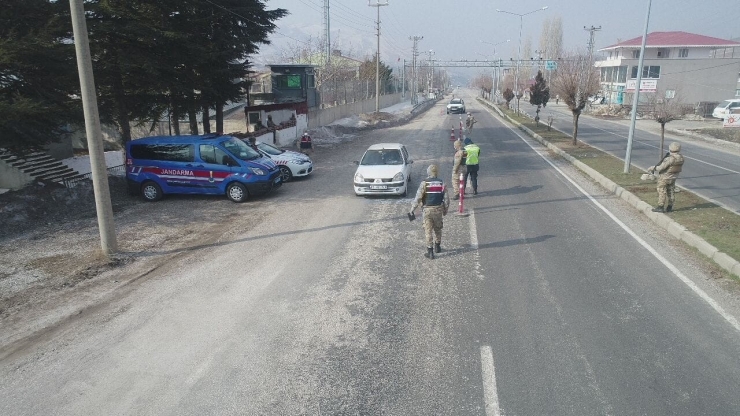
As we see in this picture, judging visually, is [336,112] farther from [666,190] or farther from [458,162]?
[666,190]

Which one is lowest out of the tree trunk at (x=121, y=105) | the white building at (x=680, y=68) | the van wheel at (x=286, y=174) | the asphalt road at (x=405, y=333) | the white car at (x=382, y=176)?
the asphalt road at (x=405, y=333)

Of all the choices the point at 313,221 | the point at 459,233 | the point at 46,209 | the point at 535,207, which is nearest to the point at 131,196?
the point at 46,209

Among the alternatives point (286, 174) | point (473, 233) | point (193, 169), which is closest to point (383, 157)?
point (286, 174)

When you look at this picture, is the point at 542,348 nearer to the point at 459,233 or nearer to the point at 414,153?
the point at 459,233

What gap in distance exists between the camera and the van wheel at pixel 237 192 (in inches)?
555

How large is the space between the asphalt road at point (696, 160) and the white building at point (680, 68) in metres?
20.7

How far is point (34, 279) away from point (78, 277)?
0.72 metres

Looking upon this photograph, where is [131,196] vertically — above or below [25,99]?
below

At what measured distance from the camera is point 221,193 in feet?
46.9

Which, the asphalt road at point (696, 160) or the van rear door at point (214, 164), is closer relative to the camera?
the van rear door at point (214, 164)

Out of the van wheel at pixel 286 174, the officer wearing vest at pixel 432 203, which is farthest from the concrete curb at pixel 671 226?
the van wheel at pixel 286 174

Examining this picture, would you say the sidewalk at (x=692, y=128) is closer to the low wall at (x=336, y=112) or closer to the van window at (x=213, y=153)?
the low wall at (x=336, y=112)

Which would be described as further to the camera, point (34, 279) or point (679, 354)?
point (34, 279)

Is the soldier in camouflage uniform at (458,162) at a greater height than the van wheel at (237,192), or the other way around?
the soldier in camouflage uniform at (458,162)
